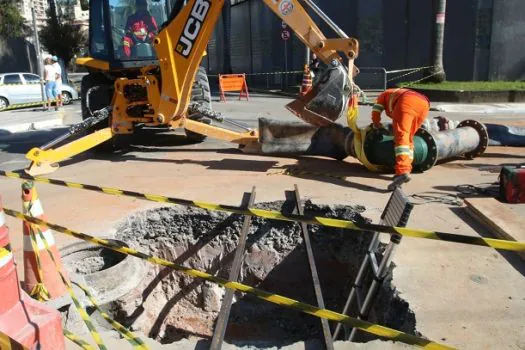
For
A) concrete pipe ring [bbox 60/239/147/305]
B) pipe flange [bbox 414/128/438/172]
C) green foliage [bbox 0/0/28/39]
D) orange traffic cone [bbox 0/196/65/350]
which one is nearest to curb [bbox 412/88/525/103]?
pipe flange [bbox 414/128/438/172]

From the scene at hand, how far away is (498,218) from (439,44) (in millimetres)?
14202

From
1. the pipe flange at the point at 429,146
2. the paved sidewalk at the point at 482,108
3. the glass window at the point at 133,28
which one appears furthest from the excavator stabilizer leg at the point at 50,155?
the paved sidewalk at the point at 482,108

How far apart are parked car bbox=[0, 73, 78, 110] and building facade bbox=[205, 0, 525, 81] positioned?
31.3 feet

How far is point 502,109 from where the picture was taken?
1462 cm

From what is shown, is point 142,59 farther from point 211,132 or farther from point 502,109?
point 502,109

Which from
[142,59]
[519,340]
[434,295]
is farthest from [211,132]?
[519,340]

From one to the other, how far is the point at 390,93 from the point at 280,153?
2491 mm

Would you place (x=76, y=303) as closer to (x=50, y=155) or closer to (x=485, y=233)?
(x=485, y=233)

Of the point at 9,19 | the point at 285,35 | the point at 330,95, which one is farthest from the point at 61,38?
the point at 330,95

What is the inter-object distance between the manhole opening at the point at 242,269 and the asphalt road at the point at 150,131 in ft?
12.5

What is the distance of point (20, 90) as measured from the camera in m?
19.6

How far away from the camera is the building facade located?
18594 millimetres

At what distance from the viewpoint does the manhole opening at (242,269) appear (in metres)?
5.75

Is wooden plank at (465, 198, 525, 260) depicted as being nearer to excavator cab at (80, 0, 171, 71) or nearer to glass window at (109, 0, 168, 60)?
excavator cab at (80, 0, 171, 71)
